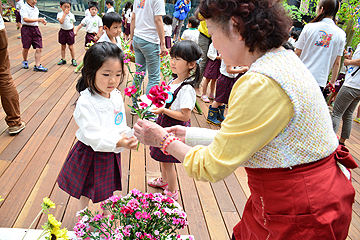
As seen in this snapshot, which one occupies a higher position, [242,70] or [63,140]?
[242,70]

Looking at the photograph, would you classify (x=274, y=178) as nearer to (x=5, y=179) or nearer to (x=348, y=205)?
(x=348, y=205)

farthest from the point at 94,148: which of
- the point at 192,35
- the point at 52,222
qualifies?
the point at 192,35

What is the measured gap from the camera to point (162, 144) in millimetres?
1157

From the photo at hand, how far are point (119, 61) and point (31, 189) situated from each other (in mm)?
1322

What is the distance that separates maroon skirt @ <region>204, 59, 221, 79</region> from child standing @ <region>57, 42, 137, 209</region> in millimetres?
3063

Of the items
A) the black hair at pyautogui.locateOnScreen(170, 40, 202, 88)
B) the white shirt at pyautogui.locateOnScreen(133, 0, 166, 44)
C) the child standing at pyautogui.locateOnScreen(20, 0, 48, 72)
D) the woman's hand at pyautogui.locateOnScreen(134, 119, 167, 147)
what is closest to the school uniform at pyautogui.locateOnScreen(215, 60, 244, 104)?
the white shirt at pyautogui.locateOnScreen(133, 0, 166, 44)

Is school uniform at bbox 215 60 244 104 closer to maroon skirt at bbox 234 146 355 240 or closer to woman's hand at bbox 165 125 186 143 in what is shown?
woman's hand at bbox 165 125 186 143

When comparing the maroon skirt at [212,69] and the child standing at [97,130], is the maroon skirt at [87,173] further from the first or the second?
the maroon skirt at [212,69]

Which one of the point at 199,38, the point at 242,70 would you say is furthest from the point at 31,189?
the point at 199,38

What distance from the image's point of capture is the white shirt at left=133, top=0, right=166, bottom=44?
3.38m

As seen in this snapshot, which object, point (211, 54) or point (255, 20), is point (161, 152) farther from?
point (211, 54)

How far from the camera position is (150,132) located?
1209 millimetres

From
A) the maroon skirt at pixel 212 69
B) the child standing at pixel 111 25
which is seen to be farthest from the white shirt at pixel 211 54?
the child standing at pixel 111 25

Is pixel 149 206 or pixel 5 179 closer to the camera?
pixel 149 206
